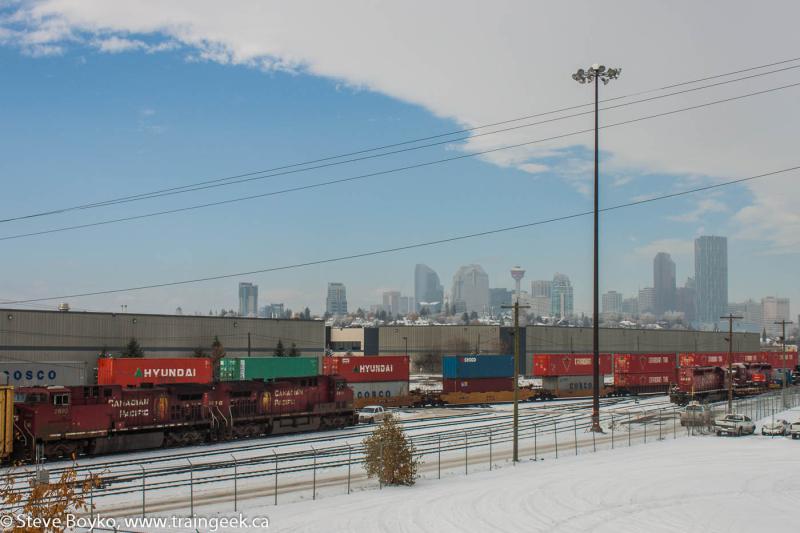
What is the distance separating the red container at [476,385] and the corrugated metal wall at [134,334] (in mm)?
31575

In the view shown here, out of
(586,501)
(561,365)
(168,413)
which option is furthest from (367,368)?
(586,501)

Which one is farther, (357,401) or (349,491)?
(357,401)

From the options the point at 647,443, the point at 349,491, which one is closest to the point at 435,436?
the point at 647,443

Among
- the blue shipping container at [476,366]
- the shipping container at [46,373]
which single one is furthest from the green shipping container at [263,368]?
the shipping container at [46,373]

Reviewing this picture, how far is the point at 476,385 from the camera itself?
75.8m

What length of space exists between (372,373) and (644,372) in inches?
1381

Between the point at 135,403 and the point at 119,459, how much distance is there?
414cm

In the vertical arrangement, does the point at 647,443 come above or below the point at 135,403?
below

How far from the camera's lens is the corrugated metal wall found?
72.6 meters

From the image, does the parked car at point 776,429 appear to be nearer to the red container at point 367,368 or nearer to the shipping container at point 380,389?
the red container at point 367,368

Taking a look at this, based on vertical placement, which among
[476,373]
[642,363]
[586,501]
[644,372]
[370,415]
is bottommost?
[370,415]

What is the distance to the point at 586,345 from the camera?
470 feet

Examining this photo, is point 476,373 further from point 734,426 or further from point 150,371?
point 150,371

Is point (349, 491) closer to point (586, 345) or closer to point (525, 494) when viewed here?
point (525, 494)
